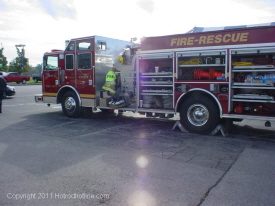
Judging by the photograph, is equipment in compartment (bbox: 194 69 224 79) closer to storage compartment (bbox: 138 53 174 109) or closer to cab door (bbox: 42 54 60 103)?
storage compartment (bbox: 138 53 174 109)

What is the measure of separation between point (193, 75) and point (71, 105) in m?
4.82

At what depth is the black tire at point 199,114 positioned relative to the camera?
7.22 m

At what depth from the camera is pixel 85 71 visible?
977cm

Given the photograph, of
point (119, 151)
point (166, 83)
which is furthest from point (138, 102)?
point (119, 151)

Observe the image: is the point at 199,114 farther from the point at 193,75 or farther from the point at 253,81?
the point at 253,81

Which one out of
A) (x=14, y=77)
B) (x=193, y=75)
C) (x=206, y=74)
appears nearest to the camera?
(x=206, y=74)

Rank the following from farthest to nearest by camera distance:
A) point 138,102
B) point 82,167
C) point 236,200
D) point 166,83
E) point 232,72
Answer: point 138,102
point 166,83
point 232,72
point 82,167
point 236,200

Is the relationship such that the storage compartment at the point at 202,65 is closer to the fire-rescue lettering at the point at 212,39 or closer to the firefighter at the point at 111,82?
the fire-rescue lettering at the point at 212,39

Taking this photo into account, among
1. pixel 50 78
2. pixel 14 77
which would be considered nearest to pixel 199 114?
pixel 50 78

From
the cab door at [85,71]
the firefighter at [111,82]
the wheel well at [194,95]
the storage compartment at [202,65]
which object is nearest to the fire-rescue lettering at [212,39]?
the storage compartment at [202,65]

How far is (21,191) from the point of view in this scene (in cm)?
396

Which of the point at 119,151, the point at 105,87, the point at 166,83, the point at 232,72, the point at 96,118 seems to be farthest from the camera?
the point at 96,118

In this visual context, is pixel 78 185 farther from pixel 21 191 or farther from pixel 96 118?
pixel 96 118

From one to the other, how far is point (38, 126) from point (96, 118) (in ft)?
7.44
